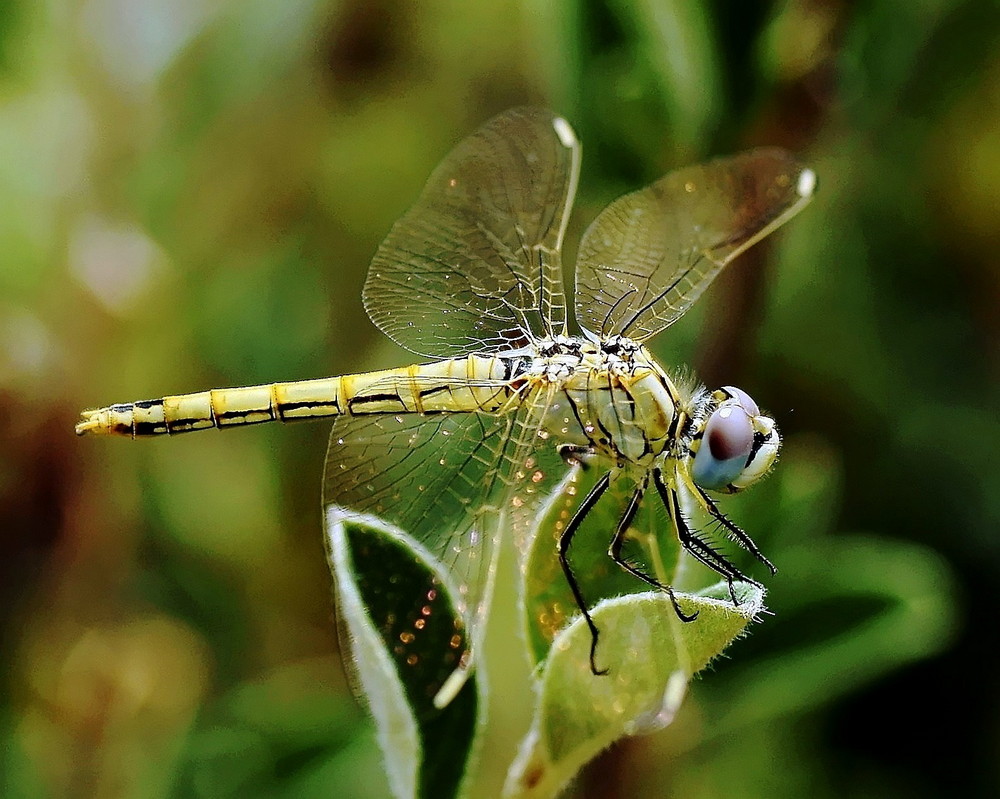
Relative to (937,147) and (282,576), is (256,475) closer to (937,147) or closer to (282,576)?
(282,576)

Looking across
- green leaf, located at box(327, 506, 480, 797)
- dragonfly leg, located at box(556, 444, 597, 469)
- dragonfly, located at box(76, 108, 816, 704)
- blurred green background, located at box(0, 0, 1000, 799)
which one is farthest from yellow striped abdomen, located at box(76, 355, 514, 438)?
green leaf, located at box(327, 506, 480, 797)

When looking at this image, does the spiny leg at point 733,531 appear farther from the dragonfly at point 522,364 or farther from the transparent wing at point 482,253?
the transparent wing at point 482,253

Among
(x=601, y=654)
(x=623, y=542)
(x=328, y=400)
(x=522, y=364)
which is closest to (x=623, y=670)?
(x=601, y=654)

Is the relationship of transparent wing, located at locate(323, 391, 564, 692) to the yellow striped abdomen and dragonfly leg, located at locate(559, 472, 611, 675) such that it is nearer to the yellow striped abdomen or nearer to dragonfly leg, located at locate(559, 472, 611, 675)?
the yellow striped abdomen

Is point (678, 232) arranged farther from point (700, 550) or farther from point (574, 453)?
point (700, 550)

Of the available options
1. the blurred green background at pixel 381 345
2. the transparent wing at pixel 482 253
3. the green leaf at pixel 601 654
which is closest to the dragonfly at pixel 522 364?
the transparent wing at pixel 482 253
